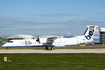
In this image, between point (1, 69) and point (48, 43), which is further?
point (48, 43)

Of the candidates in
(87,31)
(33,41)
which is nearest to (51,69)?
(33,41)

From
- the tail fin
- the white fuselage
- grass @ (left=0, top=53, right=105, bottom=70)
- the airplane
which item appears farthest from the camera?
the tail fin

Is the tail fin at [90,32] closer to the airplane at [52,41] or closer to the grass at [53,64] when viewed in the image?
the airplane at [52,41]

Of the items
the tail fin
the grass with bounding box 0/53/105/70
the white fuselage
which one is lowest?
the grass with bounding box 0/53/105/70

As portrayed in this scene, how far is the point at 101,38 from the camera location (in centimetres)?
13175

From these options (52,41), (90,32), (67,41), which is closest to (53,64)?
(52,41)

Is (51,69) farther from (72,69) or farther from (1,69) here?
(1,69)

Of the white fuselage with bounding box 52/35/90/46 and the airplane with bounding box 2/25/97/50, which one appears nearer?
the airplane with bounding box 2/25/97/50

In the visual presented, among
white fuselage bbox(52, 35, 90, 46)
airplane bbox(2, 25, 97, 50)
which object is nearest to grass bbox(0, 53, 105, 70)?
airplane bbox(2, 25, 97, 50)

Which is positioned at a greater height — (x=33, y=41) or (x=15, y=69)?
(x=33, y=41)

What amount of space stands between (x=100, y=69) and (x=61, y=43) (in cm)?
3123

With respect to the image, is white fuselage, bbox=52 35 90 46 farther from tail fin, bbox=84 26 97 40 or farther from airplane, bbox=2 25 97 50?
tail fin, bbox=84 26 97 40

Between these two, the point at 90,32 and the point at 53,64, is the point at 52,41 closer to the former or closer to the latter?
the point at 90,32

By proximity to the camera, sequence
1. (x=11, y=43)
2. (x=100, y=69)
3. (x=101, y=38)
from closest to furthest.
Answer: (x=100, y=69), (x=11, y=43), (x=101, y=38)
